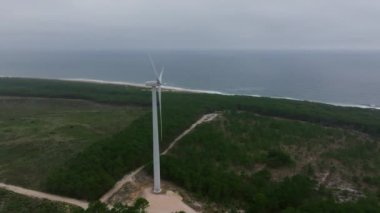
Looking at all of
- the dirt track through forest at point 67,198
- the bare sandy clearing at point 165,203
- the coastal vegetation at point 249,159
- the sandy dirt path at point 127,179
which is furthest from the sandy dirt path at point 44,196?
the bare sandy clearing at point 165,203

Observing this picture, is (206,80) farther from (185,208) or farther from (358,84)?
(185,208)

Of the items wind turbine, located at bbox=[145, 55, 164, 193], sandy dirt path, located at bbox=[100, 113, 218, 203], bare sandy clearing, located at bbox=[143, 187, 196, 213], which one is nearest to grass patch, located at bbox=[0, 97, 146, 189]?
sandy dirt path, located at bbox=[100, 113, 218, 203]

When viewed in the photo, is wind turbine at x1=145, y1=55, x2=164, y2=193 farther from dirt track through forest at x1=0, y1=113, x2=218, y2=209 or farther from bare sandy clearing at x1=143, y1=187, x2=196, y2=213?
dirt track through forest at x1=0, y1=113, x2=218, y2=209

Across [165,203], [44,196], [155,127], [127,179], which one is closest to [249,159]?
[165,203]

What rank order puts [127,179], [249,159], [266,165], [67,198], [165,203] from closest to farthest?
[165,203] → [67,198] → [127,179] → [266,165] → [249,159]

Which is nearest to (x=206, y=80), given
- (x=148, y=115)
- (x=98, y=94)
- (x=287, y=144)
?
(x=98, y=94)

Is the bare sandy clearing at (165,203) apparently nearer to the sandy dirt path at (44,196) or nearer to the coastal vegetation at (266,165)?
the coastal vegetation at (266,165)

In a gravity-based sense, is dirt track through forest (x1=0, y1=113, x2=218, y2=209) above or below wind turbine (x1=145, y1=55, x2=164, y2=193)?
below

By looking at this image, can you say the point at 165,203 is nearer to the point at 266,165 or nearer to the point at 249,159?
the point at 249,159
